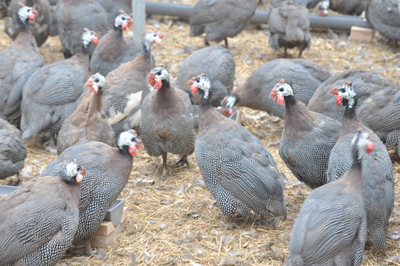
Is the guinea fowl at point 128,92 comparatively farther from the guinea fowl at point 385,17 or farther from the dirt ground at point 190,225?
the guinea fowl at point 385,17

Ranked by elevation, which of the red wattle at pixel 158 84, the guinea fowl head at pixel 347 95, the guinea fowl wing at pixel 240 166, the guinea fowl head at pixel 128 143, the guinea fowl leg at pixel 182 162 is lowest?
the guinea fowl leg at pixel 182 162

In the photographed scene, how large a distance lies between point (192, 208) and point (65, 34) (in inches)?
163

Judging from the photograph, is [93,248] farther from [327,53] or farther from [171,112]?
[327,53]

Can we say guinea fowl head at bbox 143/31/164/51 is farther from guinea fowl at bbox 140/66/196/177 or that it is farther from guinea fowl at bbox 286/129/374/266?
guinea fowl at bbox 286/129/374/266

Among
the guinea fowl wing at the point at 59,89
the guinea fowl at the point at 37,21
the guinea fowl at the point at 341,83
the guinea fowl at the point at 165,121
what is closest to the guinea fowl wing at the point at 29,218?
the guinea fowl at the point at 165,121

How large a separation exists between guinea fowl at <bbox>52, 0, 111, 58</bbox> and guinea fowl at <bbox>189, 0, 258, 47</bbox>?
1.58 metres

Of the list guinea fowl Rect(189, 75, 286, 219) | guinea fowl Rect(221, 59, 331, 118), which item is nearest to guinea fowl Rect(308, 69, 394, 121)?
guinea fowl Rect(221, 59, 331, 118)

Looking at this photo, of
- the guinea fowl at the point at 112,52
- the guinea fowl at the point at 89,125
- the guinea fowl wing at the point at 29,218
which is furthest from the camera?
the guinea fowl at the point at 112,52

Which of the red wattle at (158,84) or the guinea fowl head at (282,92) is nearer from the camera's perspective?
the guinea fowl head at (282,92)

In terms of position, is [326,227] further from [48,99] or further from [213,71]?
[48,99]

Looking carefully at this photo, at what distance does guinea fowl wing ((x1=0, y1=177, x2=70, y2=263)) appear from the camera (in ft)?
10.8

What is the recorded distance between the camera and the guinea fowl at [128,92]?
226 inches

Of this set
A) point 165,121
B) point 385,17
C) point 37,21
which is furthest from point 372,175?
point 37,21

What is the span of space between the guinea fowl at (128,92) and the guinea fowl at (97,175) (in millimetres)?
1649
